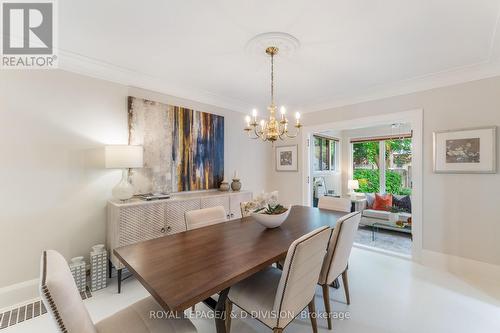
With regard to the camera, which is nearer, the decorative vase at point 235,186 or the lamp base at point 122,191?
the lamp base at point 122,191

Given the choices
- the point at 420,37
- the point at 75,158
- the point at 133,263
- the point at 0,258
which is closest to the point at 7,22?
the point at 75,158

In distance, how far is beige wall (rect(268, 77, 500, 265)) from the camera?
254cm

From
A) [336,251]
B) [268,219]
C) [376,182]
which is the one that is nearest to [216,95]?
[268,219]

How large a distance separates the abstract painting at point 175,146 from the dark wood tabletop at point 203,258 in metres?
1.32

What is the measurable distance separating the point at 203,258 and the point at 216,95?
9.19 feet

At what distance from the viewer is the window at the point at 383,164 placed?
5.66 metres

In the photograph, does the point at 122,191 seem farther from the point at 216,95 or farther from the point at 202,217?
the point at 216,95

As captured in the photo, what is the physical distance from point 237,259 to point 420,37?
2481 mm

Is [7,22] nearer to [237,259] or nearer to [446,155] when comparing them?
[237,259]

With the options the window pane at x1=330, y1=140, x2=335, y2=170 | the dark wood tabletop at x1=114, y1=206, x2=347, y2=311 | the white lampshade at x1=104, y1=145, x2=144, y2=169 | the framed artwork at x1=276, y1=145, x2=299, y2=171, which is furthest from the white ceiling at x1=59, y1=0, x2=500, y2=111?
the window pane at x1=330, y1=140, x2=335, y2=170

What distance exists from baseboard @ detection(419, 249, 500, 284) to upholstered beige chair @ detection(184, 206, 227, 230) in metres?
2.81

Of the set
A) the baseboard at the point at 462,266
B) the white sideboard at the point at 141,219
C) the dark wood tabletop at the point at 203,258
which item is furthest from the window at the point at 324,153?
the dark wood tabletop at the point at 203,258

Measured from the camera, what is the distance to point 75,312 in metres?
0.92

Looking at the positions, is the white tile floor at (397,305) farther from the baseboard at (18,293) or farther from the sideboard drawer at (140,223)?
the sideboard drawer at (140,223)
